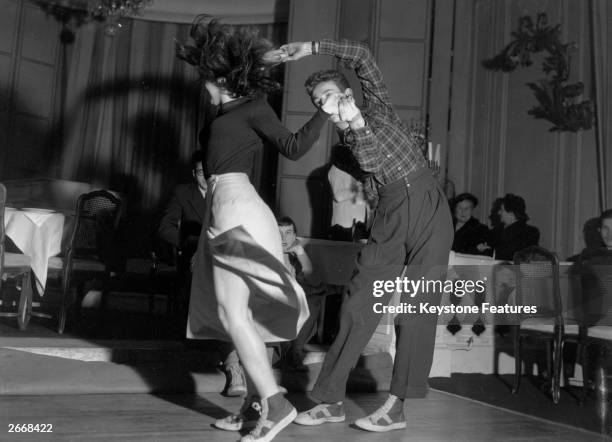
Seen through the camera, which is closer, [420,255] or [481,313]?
[420,255]

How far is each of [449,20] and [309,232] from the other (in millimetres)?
2270

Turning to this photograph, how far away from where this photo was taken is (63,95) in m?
7.25

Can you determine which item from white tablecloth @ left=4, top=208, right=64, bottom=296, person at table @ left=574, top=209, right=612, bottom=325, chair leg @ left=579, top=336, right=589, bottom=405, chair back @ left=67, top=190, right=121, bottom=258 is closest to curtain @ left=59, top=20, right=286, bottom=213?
chair back @ left=67, top=190, right=121, bottom=258

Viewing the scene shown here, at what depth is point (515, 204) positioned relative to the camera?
5.65 meters

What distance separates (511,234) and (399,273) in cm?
322

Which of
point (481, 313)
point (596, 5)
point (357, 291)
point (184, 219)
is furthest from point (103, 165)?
point (357, 291)

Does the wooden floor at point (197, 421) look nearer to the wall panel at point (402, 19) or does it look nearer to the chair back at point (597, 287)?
the chair back at point (597, 287)

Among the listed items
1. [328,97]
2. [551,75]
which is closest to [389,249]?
[328,97]

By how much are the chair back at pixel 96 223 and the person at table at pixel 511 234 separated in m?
2.72

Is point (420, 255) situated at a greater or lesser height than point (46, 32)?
lesser

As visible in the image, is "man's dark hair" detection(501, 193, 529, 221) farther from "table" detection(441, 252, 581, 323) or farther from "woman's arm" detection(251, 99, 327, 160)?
"woman's arm" detection(251, 99, 327, 160)

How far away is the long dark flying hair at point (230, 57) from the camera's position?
218cm

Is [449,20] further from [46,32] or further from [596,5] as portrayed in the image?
[46,32]

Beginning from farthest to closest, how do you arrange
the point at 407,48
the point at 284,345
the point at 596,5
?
1. the point at 407,48
2. the point at 596,5
3. the point at 284,345
